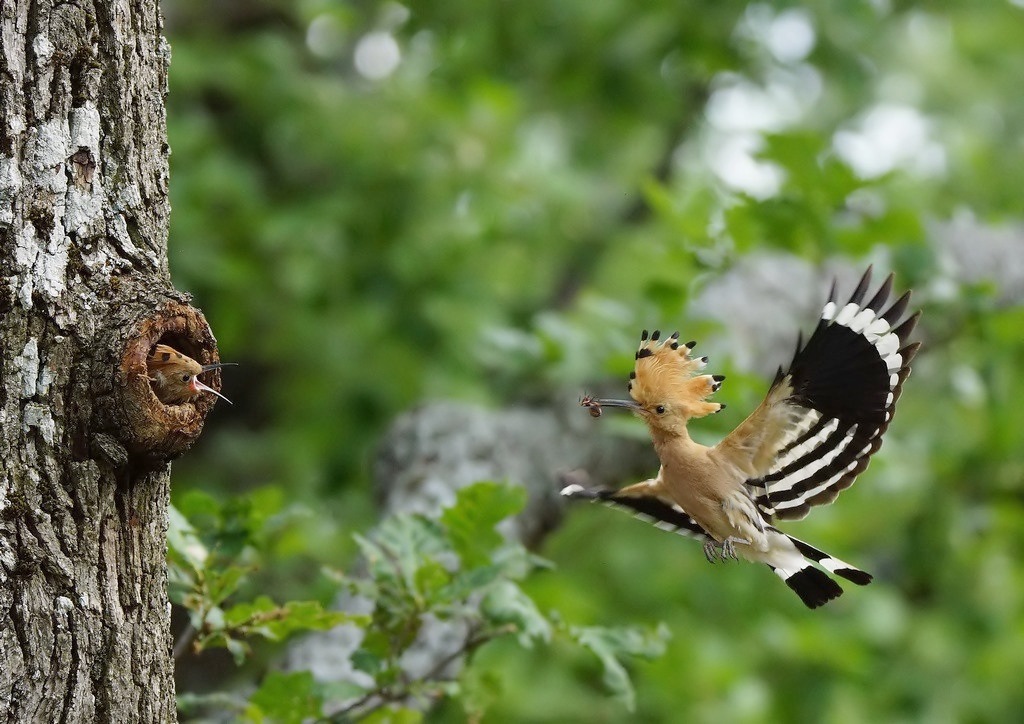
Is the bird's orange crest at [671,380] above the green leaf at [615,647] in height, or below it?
above

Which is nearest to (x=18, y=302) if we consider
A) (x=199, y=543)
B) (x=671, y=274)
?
(x=199, y=543)

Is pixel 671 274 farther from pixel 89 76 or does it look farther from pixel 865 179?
pixel 89 76

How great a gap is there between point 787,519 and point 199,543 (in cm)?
106

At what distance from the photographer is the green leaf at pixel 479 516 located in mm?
2184

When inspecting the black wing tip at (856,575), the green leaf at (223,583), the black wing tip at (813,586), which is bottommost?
the black wing tip at (856,575)

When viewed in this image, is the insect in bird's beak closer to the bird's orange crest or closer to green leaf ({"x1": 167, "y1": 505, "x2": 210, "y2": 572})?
the bird's orange crest

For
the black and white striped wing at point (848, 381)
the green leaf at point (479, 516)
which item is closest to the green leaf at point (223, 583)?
the green leaf at point (479, 516)

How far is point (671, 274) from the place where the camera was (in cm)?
415

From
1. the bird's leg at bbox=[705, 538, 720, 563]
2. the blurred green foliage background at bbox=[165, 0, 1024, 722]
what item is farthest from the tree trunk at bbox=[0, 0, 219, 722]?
the blurred green foliage background at bbox=[165, 0, 1024, 722]

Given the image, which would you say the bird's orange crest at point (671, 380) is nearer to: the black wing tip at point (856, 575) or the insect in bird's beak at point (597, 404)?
the insect in bird's beak at point (597, 404)

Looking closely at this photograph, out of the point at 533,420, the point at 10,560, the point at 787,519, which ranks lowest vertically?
the point at 10,560

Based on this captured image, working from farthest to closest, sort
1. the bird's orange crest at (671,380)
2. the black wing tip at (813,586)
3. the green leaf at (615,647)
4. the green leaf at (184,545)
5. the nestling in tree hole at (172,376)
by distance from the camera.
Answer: the green leaf at (615,647) < the green leaf at (184,545) < the black wing tip at (813,586) < the bird's orange crest at (671,380) < the nestling in tree hole at (172,376)

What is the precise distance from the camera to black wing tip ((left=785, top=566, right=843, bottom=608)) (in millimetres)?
1871

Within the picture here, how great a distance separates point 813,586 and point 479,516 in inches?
25.0
